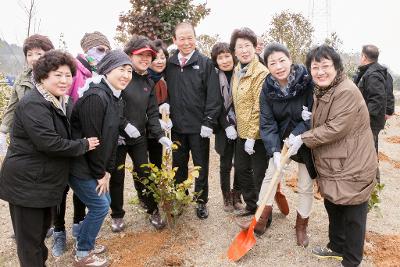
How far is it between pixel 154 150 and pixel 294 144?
5.37 feet

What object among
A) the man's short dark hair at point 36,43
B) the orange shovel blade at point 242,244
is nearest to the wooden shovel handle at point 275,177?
the orange shovel blade at point 242,244

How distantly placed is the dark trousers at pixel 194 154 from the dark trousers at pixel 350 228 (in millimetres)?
1425

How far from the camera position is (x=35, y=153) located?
253cm

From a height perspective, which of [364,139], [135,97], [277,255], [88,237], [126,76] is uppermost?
[126,76]

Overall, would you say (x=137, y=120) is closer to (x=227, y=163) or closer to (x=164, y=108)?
(x=164, y=108)

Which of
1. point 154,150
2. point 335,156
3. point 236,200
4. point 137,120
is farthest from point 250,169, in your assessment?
point 137,120

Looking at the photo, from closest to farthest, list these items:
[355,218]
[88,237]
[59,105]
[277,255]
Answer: [59,105] → [355,218] → [88,237] → [277,255]

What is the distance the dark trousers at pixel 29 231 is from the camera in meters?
2.63

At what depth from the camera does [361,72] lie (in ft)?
18.9

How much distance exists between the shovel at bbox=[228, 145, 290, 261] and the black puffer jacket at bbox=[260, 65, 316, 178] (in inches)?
5.9

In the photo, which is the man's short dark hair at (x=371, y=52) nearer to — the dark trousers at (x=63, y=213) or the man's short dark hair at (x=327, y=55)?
the man's short dark hair at (x=327, y=55)

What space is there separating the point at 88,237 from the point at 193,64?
2.02 meters

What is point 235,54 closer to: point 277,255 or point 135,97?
point 135,97

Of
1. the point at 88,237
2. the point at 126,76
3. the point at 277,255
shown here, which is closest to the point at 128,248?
the point at 88,237
